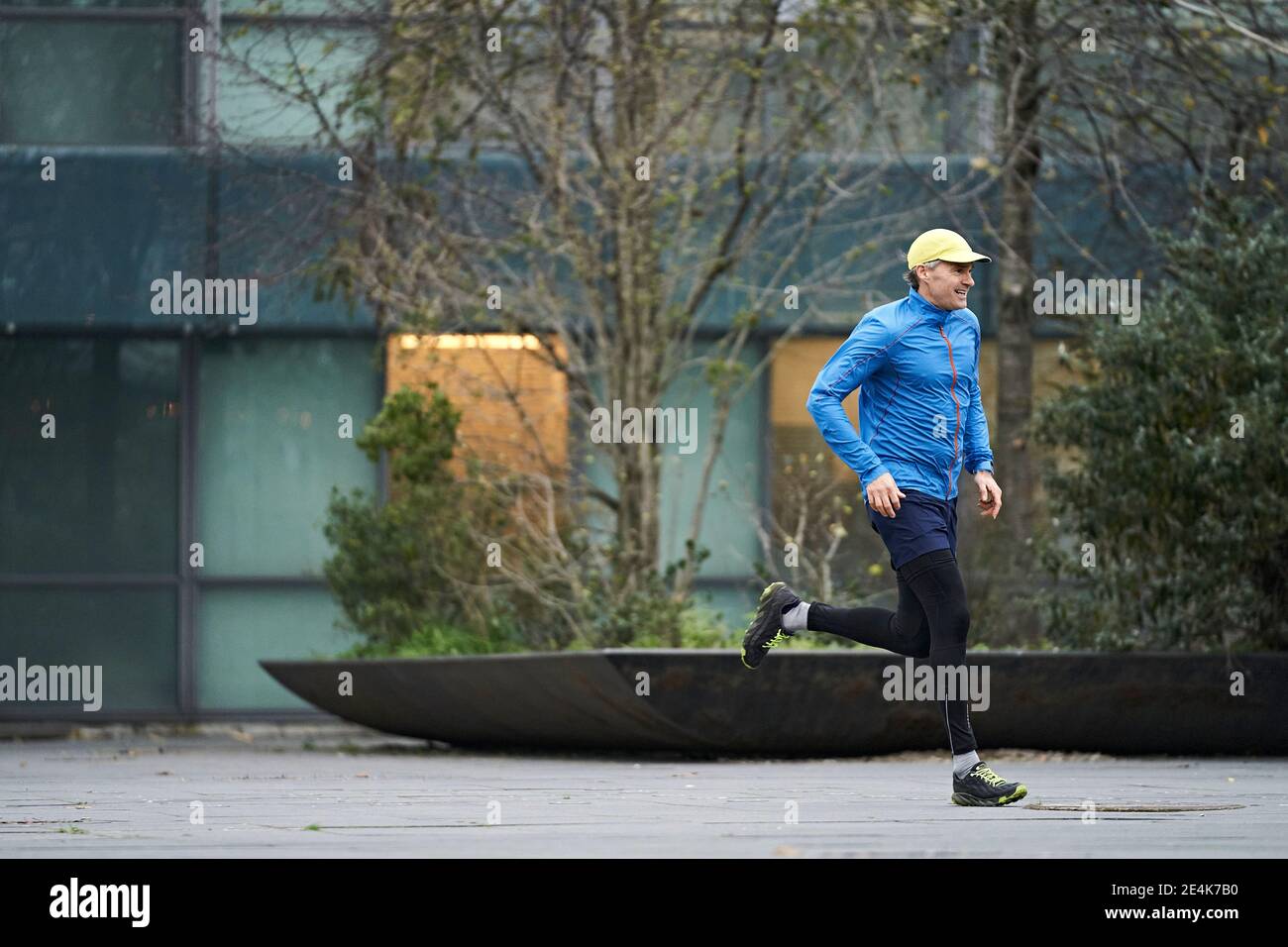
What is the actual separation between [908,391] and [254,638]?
9971mm

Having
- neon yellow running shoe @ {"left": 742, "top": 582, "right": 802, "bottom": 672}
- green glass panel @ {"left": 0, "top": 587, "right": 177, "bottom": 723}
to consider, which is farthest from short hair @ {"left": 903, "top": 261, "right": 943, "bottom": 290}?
green glass panel @ {"left": 0, "top": 587, "right": 177, "bottom": 723}

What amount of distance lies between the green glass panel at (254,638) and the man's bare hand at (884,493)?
979 centimetres

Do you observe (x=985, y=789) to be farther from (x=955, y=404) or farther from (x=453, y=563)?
(x=453, y=563)

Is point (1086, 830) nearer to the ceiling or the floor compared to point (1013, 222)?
nearer to the floor

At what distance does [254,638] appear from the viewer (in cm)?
1595

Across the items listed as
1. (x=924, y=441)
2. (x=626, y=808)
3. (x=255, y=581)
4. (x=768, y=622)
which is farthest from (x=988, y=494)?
(x=255, y=581)

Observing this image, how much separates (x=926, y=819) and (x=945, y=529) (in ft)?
3.32

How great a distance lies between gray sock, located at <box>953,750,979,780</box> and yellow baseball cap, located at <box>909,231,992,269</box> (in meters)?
1.56

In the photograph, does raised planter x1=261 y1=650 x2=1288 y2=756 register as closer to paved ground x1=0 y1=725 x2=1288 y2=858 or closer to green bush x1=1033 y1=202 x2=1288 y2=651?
paved ground x1=0 y1=725 x2=1288 y2=858

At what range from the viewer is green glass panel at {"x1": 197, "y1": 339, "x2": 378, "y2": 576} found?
16016 millimetres

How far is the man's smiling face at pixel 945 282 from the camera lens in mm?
6820

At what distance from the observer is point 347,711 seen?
38.3 feet
